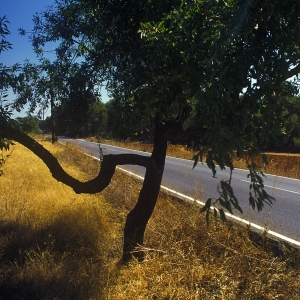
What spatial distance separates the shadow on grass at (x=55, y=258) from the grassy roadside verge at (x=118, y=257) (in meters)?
0.01

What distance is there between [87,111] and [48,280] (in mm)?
2673

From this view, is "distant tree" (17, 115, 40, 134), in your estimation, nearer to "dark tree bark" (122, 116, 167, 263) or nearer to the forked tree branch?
the forked tree branch

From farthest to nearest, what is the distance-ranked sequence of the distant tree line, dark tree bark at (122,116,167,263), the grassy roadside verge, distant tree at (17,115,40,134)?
distant tree at (17,115,40,134), dark tree bark at (122,116,167,263), the distant tree line, the grassy roadside verge

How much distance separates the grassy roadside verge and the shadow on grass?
0.4 inches

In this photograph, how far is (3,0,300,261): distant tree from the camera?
279 centimetres

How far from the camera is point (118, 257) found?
17.3ft

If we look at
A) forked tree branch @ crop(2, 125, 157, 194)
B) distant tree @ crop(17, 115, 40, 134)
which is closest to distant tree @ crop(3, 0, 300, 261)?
forked tree branch @ crop(2, 125, 157, 194)

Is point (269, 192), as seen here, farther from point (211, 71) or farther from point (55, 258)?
point (211, 71)

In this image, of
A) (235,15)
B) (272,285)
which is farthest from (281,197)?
(235,15)

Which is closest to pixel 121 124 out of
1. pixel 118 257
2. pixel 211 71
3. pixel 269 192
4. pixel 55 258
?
pixel 118 257

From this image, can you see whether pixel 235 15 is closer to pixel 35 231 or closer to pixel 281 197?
pixel 35 231

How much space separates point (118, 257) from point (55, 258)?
847mm

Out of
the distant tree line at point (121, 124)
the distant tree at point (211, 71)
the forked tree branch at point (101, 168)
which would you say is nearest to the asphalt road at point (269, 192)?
the distant tree at point (211, 71)

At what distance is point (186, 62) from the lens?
3.34 metres
